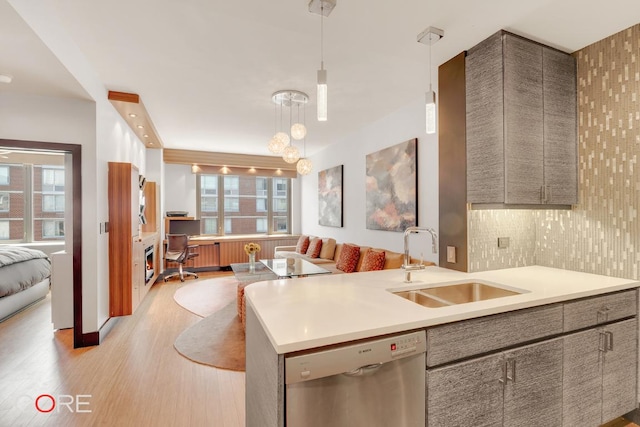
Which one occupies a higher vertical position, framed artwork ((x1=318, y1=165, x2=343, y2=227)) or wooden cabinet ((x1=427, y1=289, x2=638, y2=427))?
framed artwork ((x1=318, y1=165, x2=343, y2=227))

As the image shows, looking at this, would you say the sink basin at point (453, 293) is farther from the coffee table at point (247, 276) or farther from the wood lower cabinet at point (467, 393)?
the coffee table at point (247, 276)

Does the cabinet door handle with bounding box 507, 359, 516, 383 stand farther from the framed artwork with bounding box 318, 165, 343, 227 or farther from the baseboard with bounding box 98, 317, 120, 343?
the framed artwork with bounding box 318, 165, 343, 227

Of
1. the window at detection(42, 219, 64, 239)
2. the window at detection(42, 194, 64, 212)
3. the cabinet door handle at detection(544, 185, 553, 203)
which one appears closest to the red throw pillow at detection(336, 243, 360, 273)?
the cabinet door handle at detection(544, 185, 553, 203)

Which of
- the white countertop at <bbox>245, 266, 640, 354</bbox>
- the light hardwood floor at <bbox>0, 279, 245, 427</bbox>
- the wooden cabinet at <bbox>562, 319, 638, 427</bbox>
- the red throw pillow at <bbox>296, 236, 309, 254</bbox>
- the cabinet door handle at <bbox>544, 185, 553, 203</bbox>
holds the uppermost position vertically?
the cabinet door handle at <bbox>544, 185, 553, 203</bbox>

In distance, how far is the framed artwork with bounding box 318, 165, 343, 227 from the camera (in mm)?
5730

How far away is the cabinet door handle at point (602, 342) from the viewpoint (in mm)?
1774

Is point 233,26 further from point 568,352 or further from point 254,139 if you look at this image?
point 254,139

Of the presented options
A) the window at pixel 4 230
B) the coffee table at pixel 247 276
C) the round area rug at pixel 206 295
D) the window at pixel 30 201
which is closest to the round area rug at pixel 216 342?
the coffee table at pixel 247 276

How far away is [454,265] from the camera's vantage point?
91.4 inches

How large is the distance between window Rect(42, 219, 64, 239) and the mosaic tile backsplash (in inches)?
284

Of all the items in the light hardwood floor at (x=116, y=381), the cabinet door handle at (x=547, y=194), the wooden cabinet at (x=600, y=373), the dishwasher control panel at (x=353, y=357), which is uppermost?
the cabinet door handle at (x=547, y=194)

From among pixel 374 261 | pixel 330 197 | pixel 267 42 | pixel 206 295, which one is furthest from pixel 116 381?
pixel 330 197

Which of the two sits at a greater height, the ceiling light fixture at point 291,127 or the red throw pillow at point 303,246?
the ceiling light fixture at point 291,127

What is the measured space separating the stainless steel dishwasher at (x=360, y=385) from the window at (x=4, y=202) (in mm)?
7324
